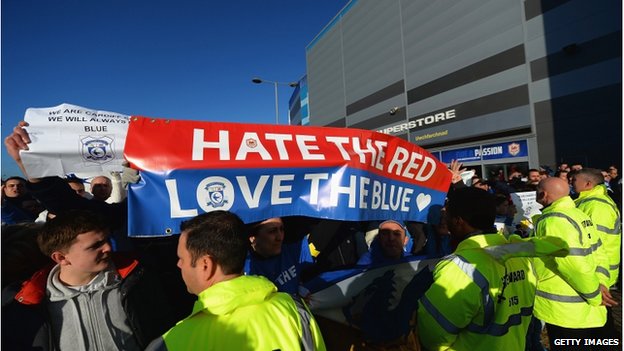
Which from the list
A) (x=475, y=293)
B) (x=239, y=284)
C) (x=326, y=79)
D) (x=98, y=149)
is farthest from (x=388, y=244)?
(x=326, y=79)

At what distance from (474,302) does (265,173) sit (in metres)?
1.48

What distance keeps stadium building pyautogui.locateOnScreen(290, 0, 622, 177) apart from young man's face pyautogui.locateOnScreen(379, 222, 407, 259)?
13.7 metres

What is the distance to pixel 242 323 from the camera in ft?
4.00

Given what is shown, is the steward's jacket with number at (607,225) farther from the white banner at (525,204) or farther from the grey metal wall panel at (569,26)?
the grey metal wall panel at (569,26)

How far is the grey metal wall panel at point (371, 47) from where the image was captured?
25.1 m

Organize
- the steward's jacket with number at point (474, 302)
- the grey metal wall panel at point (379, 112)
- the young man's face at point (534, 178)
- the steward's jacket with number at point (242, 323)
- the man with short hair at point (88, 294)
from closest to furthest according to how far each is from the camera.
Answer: the steward's jacket with number at point (242, 323)
the man with short hair at point (88, 294)
the steward's jacket with number at point (474, 302)
the young man's face at point (534, 178)
the grey metal wall panel at point (379, 112)

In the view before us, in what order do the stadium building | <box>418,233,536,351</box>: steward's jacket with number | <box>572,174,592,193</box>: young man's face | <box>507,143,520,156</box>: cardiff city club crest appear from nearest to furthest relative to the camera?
<box>418,233,536,351</box>: steward's jacket with number < <box>572,174,592,193</box>: young man's face < the stadium building < <box>507,143,520,156</box>: cardiff city club crest

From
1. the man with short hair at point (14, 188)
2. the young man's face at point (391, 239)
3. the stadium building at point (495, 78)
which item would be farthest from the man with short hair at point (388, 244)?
the stadium building at point (495, 78)

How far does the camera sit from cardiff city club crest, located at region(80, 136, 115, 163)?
7.34 ft

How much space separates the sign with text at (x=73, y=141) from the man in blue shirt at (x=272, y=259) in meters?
1.14

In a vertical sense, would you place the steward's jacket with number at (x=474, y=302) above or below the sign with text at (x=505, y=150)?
below

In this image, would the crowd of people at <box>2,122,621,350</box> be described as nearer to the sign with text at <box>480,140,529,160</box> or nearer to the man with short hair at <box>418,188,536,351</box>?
the man with short hair at <box>418,188,536,351</box>

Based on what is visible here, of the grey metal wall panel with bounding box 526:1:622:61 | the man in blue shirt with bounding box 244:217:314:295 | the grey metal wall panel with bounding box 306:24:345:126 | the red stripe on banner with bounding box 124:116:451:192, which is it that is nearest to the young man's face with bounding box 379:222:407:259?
the red stripe on banner with bounding box 124:116:451:192

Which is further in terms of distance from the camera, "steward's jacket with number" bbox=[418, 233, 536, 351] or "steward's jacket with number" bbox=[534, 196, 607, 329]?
"steward's jacket with number" bbox=[534, 196, 607, 329]
